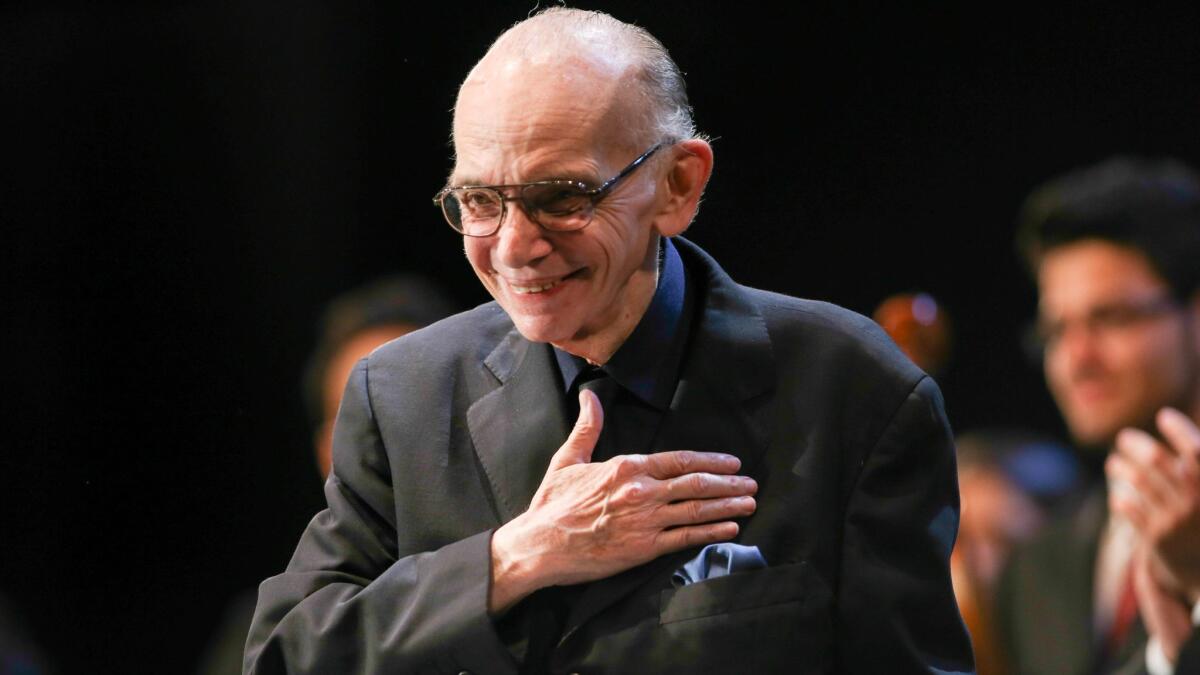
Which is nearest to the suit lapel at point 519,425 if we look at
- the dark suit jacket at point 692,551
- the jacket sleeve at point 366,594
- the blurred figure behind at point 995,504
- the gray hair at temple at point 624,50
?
Answer: the dark suit jacket at point 692,551

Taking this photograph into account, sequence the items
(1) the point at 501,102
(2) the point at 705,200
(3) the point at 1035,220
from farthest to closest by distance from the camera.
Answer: (3) the point at 1035,220 < (2) the point at 705,200 < (1) the point at 501,102

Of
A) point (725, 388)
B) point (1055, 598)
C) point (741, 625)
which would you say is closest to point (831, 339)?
point (725, 388)

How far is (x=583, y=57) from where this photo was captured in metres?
1.68

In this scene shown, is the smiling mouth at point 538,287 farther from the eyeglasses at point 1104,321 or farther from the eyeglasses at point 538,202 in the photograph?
the eyeglasses at point 1104,321

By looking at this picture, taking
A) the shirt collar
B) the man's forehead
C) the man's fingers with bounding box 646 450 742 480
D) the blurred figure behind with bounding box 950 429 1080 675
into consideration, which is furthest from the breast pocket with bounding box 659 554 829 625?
the blurred figure behind with bounding box 950 429 1080 675

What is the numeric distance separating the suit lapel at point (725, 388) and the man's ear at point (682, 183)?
0.14m

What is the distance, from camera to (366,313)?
11.0 ft

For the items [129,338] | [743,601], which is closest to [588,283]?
[743,601]

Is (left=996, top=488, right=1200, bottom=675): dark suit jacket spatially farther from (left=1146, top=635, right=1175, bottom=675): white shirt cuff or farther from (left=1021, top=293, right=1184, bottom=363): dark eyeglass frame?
(left=1021, top=293, right=1184, bottom=363): dark eyeglass frame

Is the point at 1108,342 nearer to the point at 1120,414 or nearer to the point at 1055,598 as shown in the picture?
the point at 1120,414

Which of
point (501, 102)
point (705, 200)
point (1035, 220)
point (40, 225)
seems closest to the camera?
point (501, 102)

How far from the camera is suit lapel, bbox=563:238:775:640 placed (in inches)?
70.7

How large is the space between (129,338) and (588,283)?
6.49 feet

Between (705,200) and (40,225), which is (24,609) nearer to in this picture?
(40,225)
